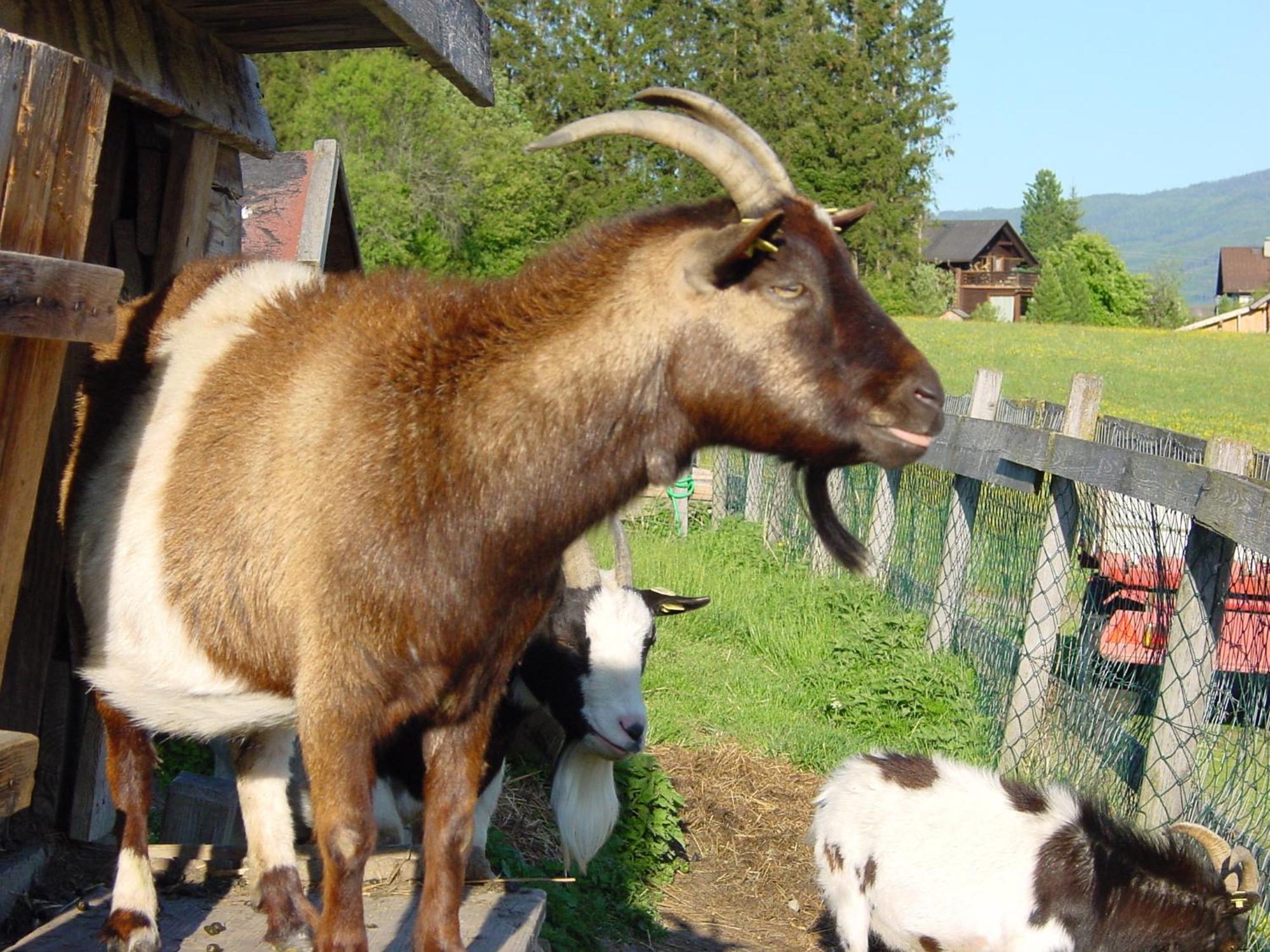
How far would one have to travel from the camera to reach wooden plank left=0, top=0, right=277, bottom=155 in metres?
3.71

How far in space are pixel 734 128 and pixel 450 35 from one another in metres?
1.34

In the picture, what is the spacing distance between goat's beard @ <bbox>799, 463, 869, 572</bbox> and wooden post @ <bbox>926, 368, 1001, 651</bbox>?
4.61 metres

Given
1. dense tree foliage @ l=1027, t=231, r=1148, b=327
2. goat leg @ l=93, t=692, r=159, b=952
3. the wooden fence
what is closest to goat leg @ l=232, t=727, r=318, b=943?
goat leg @ l=93, t=692, r=159, b=952

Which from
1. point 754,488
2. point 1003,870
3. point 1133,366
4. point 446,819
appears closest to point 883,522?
point 754,488

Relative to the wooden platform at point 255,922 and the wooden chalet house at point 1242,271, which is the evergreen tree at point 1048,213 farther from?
the wooden platform at point 255,922

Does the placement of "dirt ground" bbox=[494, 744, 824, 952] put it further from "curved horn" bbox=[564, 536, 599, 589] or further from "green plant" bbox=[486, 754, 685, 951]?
"curved horn" bbox=[564, 536, 599, 589]

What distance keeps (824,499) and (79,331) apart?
1.89 meters

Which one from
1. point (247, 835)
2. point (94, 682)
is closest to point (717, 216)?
point (94, 682)

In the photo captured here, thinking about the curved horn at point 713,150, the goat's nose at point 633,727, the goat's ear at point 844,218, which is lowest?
the goat's nose at point 633,727

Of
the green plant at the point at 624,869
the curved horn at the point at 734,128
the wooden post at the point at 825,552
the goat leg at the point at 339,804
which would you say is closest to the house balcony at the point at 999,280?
the wooden post at the point at 825,552

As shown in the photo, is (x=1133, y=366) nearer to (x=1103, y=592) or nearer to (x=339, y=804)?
(x=1103, y=592)

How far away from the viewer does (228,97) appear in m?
4.58

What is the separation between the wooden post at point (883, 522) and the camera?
960cm

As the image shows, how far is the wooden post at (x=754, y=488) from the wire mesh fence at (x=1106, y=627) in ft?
8.15
